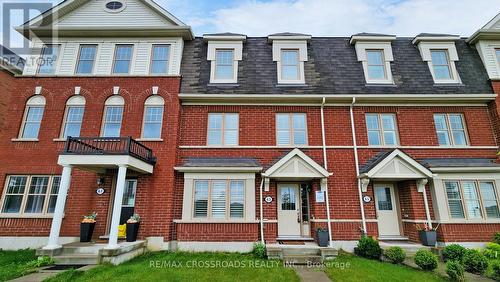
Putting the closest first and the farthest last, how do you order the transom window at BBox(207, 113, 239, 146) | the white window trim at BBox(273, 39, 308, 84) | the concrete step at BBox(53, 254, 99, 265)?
the concrete step at BBox(53, 254, 99, 265) < the transom window at BBox(207, 113, 239, 146) < the white window trim at BBox(273, 39, 308, 84)

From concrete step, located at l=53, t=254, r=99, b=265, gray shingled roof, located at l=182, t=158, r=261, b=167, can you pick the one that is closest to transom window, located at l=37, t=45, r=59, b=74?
gray shingled roof, located at l=182, t=158, r=261, b=167

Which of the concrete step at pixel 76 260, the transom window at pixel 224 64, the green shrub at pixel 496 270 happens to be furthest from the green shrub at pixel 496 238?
the concrete step at pixel 76 260

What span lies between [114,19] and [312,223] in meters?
13.4

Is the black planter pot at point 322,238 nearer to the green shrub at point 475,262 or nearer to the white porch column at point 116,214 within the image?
the green shrub at point 475,262

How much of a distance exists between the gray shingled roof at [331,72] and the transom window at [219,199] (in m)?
4.27

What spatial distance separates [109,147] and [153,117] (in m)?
2.19

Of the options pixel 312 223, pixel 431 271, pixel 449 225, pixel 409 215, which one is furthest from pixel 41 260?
pixel 449 225

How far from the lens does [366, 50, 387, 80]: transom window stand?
39.0 feet

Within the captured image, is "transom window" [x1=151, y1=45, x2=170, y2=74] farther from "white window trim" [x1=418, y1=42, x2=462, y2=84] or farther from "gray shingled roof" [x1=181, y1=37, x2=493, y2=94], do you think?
"white window trim" [x1=418, y1=42, x2=462, y2=84]

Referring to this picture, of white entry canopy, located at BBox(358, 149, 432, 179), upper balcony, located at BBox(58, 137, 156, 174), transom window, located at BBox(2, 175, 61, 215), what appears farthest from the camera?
transom window, located at BBox(2, 175, 61, 215)

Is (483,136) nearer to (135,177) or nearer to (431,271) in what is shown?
(431,271)

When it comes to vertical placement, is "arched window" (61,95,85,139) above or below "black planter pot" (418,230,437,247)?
above

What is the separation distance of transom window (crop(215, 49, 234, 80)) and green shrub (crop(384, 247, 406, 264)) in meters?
9.62

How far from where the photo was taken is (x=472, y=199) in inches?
382
